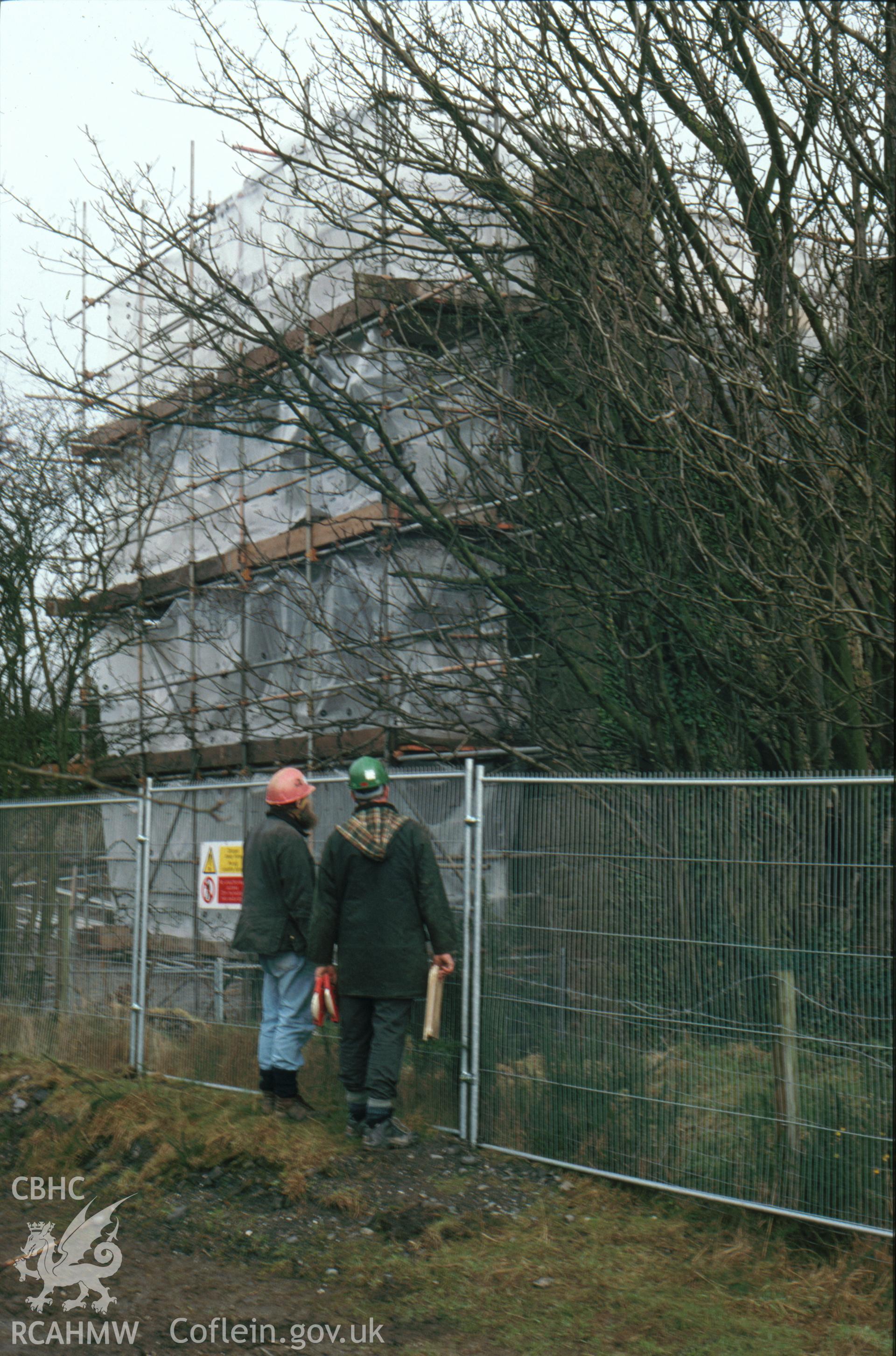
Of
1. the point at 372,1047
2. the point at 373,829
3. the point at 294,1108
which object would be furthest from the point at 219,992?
the point at 373,829

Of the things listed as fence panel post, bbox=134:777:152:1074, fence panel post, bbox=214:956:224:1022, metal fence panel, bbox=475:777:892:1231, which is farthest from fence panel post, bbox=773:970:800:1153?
fence panel post, bbox=134:777:152:1074

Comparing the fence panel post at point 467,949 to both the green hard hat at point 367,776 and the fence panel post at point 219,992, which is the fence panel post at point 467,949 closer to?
the green hard hat at point 367,776

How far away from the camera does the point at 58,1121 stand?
8.27 metres

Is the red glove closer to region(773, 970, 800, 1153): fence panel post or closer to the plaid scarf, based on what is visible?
the plaid scarf

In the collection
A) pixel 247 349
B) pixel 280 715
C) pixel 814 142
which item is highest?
pixel 247 349

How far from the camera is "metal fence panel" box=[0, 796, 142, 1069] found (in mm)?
9656

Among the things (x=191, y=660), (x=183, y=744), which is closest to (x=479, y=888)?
(x=191, y=660)

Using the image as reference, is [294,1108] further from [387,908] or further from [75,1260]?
[75,1260]

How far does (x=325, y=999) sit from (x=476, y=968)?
0.87m

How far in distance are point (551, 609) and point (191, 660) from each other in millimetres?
Result: 9735

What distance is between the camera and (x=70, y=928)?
10.3 m

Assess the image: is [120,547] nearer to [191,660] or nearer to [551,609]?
Answer: [191,660]

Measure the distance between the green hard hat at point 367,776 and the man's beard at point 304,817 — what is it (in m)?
0.80

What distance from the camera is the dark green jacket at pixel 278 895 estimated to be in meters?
7.72
